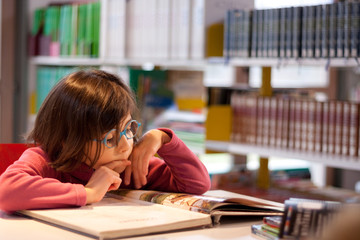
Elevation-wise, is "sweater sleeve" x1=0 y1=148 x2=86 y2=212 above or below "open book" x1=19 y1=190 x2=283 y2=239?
above

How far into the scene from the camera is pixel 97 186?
3.85ft

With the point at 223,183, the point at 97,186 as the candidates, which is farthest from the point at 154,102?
the point at 97,186

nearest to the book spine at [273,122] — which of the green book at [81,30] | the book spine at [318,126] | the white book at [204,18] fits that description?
the book spine at [318,126]

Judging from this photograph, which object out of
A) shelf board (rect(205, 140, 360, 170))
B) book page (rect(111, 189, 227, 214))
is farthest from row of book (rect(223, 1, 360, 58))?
book page (rect(111, 189, 227, 214))

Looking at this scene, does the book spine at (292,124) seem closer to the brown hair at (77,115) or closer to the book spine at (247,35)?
the book spine at (247,35)

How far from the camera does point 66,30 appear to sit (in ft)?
12.7

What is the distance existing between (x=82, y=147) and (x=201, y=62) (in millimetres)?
1719

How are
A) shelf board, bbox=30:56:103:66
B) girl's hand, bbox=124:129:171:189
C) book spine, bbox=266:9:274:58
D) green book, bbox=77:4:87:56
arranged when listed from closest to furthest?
girl's hand, bbox=124:129:171:189 → book spine, bbox=266:9:274:58 → shelf board, bbox=30:56:103:66 → green book, bbox=77:4:87:56

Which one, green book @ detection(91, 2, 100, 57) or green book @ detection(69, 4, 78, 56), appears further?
green book @ detection(69, 4, 78, 56)

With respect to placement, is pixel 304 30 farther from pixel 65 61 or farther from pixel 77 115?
pixel 65 61

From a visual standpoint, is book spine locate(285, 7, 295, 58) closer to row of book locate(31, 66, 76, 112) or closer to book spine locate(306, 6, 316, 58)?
book spine locate(306, 6, 316, 58)

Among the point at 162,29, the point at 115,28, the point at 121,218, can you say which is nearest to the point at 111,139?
the point at 121,218

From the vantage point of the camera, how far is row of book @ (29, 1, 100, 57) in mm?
3672

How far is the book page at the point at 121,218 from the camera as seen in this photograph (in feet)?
3.13
